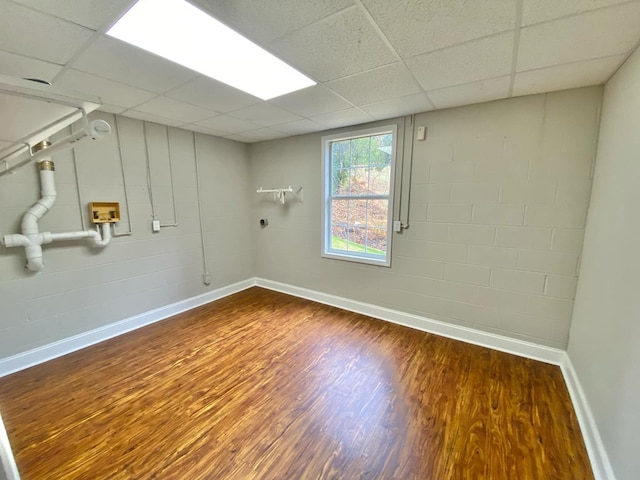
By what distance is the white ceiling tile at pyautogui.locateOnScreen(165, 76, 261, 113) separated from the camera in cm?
197

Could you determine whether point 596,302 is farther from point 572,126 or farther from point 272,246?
point 272,246

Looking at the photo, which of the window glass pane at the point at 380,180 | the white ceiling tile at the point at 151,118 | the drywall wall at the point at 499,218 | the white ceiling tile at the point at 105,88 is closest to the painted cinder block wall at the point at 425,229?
the drywall wall at the point at 499,218

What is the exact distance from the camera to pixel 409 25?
132cm

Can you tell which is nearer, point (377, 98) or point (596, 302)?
point (596, 302)

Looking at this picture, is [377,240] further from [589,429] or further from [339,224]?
[589,429]

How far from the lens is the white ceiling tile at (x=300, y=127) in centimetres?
303

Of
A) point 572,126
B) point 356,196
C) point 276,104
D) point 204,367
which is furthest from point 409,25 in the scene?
point 204,367

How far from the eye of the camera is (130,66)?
5.49ft

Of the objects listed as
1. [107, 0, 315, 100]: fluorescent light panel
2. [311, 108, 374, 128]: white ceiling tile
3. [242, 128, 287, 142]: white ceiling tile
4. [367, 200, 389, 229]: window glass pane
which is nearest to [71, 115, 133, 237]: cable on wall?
[242, 128, 287, 142]: white ceiling tile

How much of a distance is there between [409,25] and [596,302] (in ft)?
6.81

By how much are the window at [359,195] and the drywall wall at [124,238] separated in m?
1.51

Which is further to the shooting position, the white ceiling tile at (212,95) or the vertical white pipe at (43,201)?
the vertical white pipe at (43,201)

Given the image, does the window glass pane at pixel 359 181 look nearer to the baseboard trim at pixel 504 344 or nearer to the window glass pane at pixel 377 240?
the window glass pane at pixel 377 240

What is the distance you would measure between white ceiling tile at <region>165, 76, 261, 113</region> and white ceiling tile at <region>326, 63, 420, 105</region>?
766 mm
